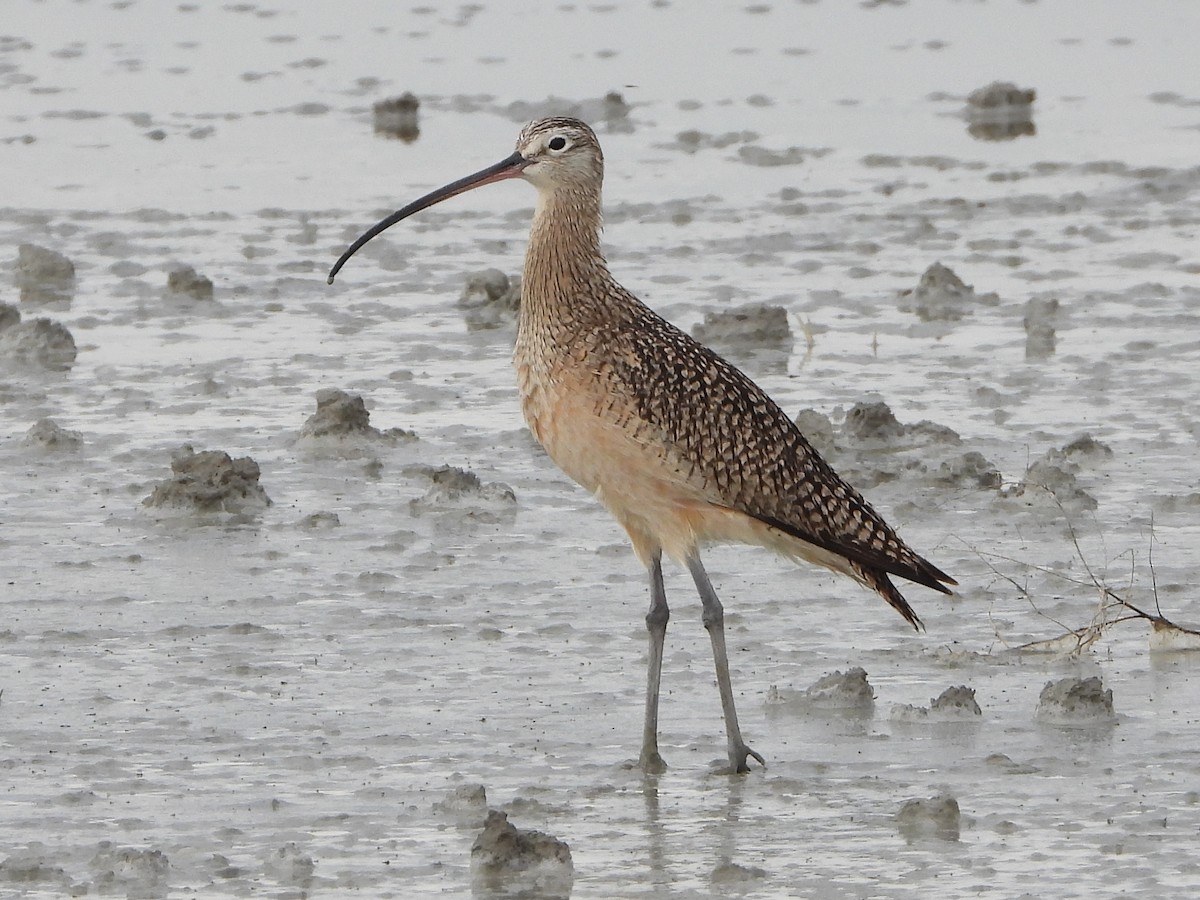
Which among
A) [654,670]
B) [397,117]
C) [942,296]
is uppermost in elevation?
[397,117]

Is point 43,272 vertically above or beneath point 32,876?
above

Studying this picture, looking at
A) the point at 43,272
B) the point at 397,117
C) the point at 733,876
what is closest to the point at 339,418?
the point at 43,272

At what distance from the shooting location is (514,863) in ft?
19.7

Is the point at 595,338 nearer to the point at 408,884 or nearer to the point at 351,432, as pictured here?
the point at 408,884

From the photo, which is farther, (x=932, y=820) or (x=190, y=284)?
(x=190, y=284)

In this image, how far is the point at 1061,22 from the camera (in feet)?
65.5

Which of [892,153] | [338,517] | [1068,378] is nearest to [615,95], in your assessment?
[892,153]

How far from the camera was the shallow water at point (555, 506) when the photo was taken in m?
6.44

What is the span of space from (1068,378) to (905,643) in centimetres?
313

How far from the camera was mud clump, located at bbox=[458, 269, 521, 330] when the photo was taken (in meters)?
11.7

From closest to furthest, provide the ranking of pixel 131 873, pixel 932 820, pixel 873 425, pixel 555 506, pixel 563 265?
pixel 131 873 → pixel 932 820 → pixel 563 265 → pixel 555 506 → pixel 873 425

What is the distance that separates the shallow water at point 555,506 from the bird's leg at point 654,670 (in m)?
0.08

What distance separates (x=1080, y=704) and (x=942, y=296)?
497 centimetres

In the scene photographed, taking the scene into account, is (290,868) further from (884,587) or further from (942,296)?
(942,296)
